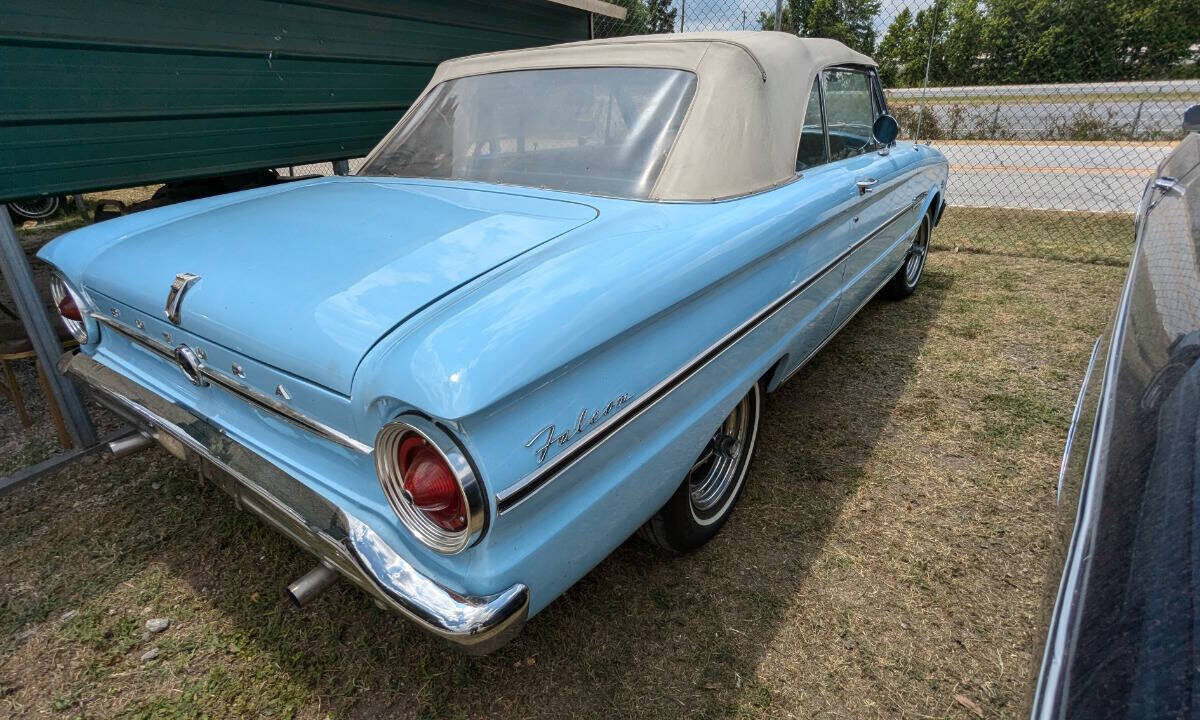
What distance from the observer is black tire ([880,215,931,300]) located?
4.50 metres

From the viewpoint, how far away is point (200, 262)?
168cm

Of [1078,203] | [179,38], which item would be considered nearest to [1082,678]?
[179,38]

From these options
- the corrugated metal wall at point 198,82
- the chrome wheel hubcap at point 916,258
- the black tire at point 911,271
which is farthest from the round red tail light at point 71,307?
the chrome wheel hubcap at point 916,258

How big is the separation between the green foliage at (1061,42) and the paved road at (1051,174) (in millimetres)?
1486

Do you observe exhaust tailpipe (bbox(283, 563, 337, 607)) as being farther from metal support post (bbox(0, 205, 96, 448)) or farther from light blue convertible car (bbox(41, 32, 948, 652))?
metal support post (bbox(0, 205, 96, 448))

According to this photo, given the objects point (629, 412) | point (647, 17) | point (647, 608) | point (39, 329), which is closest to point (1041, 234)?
point (647, 17)

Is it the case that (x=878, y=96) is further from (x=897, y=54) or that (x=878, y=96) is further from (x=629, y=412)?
(x=897, y=54)

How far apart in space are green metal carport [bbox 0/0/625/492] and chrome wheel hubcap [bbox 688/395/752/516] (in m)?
2.76

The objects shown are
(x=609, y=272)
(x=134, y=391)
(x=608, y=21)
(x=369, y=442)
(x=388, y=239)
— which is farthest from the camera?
(x=608, y=21)

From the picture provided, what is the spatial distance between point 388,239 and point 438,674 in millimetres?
1217

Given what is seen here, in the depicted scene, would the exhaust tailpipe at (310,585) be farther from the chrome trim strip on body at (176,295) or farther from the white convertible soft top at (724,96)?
the white convertible soft top at (724,96)

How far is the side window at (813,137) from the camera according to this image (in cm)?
257

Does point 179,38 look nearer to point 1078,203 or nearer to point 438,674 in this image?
point 438,674

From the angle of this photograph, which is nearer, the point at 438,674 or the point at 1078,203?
the point at 438,674
